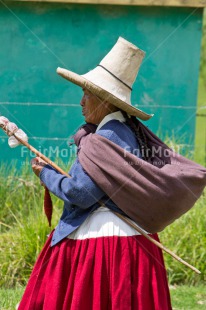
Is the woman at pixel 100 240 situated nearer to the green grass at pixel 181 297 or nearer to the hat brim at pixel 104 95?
the hat brim at pixel 104 95

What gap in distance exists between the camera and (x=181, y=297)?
18.1 ft

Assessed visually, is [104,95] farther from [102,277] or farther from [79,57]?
[79,57]

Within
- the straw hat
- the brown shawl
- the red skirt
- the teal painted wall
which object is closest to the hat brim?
the straw hat

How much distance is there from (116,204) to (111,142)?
33 centimetres

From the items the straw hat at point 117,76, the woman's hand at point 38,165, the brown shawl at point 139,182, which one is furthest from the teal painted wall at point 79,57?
the brown shawl at point 139,182

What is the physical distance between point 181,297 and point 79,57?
3230 millimetres

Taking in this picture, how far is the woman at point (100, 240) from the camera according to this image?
3807 mm

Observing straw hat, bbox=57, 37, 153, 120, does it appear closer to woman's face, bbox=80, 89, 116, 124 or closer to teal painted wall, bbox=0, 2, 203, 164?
woman's face, bbox=80, 89, 116, 124

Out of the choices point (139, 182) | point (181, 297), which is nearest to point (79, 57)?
point (181, 297)

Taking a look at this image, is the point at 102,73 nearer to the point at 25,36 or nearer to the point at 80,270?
the point at 80,270

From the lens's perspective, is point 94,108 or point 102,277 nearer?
point 102,277

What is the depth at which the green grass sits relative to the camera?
Answer: 509 cm

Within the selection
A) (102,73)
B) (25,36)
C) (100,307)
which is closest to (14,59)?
(25,36)

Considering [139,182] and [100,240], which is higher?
[139,182]
